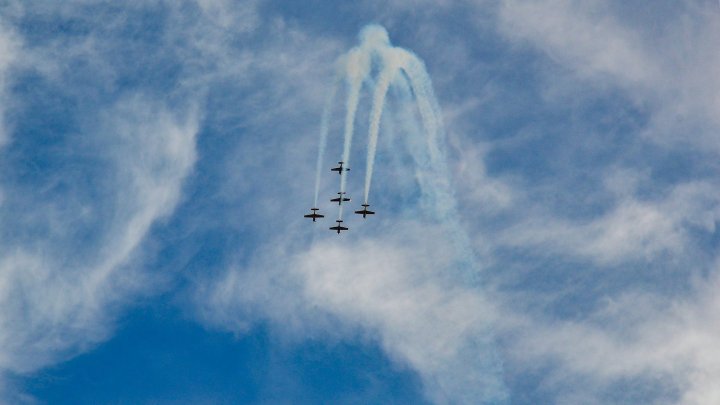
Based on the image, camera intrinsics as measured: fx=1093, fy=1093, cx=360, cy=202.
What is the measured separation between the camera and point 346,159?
100m

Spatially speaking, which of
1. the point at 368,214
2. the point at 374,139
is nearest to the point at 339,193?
the point at 368,214

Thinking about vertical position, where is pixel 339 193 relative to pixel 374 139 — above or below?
above

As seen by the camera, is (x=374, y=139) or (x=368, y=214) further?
(x=368, y=214)

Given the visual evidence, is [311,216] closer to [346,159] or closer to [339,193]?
[339,193]

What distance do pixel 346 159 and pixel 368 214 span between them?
31.9 metres

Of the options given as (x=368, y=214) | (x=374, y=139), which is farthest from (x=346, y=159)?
(x=368, y=214)

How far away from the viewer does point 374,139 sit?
101125 mm

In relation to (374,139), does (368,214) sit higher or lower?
higher

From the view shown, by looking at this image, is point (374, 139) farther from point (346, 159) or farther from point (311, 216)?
point (311, 216)

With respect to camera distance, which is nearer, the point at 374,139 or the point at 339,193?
the point at 374,139

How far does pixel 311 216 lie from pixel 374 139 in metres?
34.4

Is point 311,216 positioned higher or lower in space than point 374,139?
higher

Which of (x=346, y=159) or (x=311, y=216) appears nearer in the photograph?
(x=346, y=159)

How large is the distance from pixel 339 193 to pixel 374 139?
3159 centimetres
